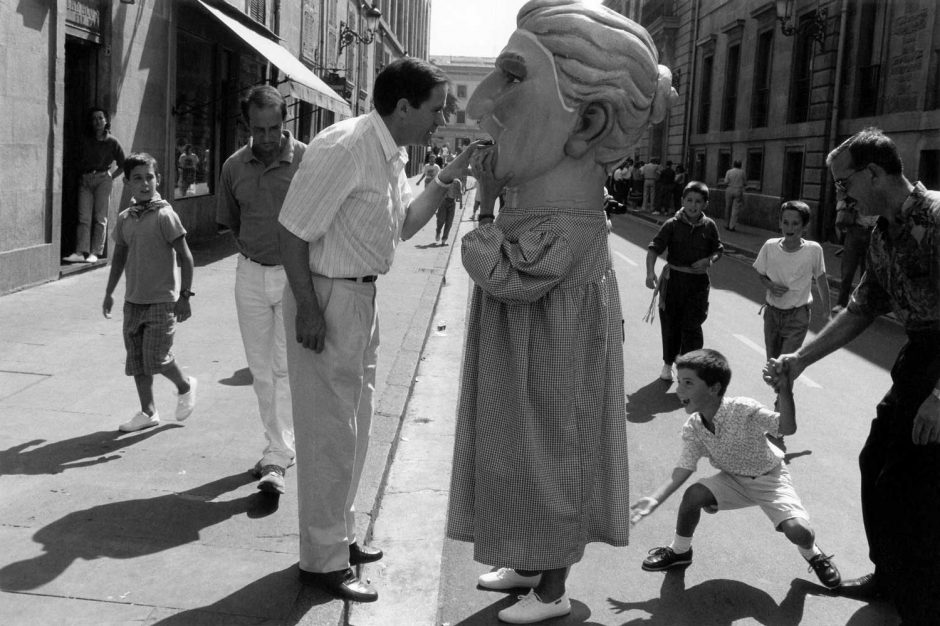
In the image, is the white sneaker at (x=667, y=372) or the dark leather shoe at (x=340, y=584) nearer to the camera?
the dark leather shoe at (x=340, y=584)

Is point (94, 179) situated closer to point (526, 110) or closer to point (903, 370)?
point (526, 110)

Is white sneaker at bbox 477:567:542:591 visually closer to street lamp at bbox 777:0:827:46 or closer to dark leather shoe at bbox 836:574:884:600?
dark leather shoe at bbox 836:574:884:600

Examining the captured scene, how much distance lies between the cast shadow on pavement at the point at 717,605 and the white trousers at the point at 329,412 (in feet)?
3.75

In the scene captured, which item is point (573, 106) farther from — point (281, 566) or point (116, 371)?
point (116, 371)

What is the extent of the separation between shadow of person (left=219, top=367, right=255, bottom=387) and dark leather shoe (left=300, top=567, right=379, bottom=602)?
3246 millimetres

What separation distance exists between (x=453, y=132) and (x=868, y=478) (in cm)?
9741

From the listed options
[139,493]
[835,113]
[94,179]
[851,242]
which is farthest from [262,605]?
[835,113]

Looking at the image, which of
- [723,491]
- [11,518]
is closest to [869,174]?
[723,491]

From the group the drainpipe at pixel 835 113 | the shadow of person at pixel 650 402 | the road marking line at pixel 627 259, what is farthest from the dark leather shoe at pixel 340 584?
the drainpipe at pixel 835 113

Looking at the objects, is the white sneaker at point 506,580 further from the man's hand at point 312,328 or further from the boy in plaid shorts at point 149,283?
the boy in plaid shorts at point 149,283

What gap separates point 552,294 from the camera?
3.60m

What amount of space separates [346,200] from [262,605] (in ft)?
4.64

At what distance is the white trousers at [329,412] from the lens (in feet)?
11.9

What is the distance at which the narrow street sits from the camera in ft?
12.8
